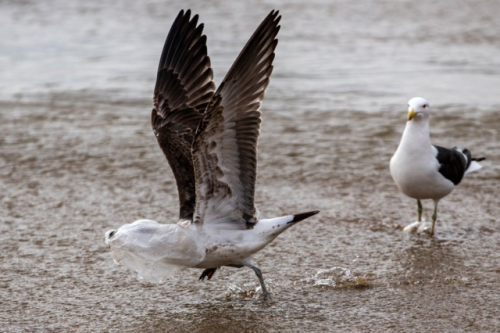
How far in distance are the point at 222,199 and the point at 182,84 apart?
4.03 feet

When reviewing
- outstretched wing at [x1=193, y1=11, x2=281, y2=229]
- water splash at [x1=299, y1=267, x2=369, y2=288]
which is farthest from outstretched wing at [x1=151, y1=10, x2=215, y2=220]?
water splash at [x1=299, y1=267, x2=369, y2=288]

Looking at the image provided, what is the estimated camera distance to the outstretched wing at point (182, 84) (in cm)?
577

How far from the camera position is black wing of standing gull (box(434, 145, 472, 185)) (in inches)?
247

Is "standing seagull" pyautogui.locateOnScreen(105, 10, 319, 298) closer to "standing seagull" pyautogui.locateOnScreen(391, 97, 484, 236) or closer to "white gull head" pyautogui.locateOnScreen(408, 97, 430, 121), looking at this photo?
"standing seagull" pyautogui.locateOnScreen(391, 97, 484, 236)

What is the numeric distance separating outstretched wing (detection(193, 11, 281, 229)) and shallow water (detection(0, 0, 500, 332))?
0.55m

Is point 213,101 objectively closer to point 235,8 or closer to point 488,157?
point 488,157

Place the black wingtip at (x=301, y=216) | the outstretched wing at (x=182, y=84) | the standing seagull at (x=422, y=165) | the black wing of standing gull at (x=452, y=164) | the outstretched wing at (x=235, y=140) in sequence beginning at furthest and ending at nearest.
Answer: the black wing of standing gull at (x=452, y=164)
the standing seagull at (x=422, y=165)
the outstretched wing at (x=182, y=84)
the black wingtip at (x=301, y=216)
the outstretched wing at (x=235, y=140)

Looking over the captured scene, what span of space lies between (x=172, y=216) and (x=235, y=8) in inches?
362

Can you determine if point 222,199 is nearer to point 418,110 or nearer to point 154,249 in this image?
point 154,249

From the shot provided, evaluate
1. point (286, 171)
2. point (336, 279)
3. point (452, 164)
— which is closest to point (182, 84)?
point (336, 279)

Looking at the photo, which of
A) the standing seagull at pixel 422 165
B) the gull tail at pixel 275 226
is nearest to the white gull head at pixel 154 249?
the gull tail at pixel 275 226

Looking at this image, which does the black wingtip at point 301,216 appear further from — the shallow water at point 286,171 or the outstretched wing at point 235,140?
the shallow water at point 286,171

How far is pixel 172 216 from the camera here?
6.68 meters

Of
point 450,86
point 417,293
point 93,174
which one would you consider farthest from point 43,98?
point 417,293
